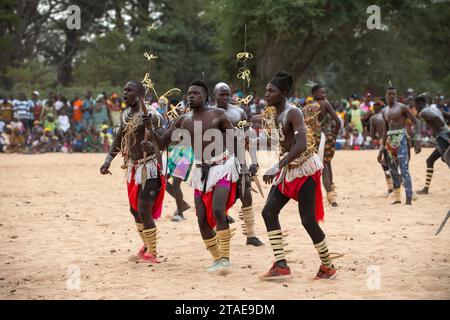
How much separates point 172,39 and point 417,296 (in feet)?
106

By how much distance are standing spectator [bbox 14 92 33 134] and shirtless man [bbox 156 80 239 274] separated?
20072mm

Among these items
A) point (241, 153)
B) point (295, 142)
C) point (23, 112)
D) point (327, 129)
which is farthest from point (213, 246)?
point (23, 112)

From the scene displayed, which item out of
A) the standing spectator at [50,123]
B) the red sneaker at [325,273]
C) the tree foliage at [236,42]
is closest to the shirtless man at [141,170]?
the red sneaker at [325,273]

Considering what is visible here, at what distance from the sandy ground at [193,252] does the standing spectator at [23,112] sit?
38.8ft

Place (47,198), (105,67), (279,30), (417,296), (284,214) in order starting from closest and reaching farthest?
1. (417,296)
2. (284,214)
3. (47,198)
4. (279,30)
5. (105,67)

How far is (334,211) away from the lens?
476 inches

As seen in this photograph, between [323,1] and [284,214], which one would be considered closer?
[284,214]

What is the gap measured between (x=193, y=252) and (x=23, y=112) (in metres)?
19.3

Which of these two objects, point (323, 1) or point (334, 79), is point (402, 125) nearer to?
point (323, 1)

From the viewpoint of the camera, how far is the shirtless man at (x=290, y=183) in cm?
711

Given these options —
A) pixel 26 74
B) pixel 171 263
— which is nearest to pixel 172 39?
pixel 26 74

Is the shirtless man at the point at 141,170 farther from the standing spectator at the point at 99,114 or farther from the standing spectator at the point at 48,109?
the standing spectator at the point at 48,109

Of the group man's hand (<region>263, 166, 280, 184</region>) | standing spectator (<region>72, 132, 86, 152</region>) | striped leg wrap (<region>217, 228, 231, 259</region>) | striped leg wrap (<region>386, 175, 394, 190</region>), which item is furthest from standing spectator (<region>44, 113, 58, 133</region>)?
man's hand (<region>263, 166, 280, 184</region>)

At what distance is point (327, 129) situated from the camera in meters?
12.6
